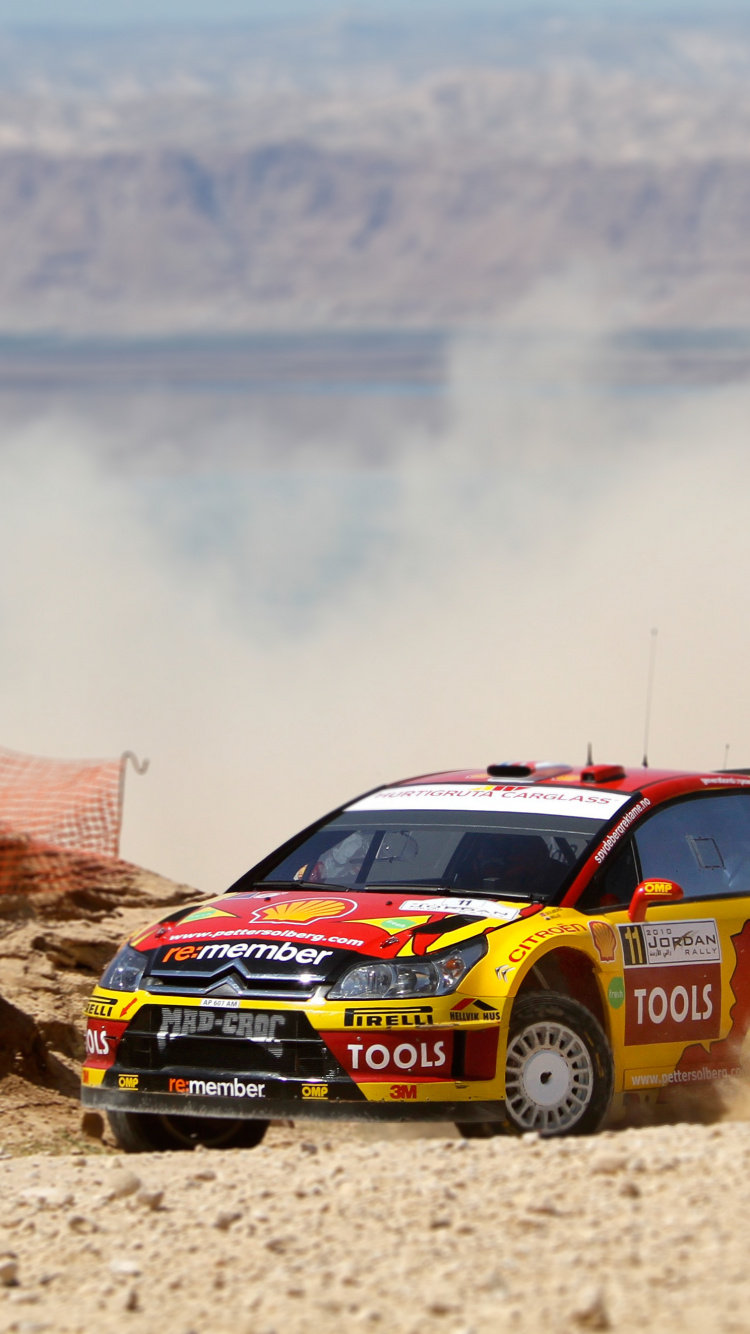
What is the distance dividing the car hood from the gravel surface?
69 cm

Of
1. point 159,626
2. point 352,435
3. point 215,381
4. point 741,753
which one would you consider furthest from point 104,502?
point 215,381

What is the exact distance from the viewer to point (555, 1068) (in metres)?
6.70

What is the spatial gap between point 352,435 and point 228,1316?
72120 millimetres

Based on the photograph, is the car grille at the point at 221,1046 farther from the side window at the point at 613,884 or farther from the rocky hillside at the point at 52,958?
the rocky hillside at the point at 52,958

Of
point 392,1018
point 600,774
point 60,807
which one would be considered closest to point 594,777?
point 600,774

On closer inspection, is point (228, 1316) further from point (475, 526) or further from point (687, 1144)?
point (475, 526)

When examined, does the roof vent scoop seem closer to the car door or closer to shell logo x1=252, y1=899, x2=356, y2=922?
the car door

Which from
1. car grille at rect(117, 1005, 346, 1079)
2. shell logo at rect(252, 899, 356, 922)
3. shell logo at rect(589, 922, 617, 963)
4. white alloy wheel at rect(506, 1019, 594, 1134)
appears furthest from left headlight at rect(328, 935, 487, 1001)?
shell logo at rect(589, 922, 617, 963)

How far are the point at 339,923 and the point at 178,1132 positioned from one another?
988mm

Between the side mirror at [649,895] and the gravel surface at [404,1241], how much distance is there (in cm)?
107

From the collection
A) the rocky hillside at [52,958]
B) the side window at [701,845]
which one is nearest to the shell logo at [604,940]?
the side window at [701,845]

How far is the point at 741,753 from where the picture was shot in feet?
74.2

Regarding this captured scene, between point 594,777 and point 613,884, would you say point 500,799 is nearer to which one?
point 594,777

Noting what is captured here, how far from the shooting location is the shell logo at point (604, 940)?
6977mm
